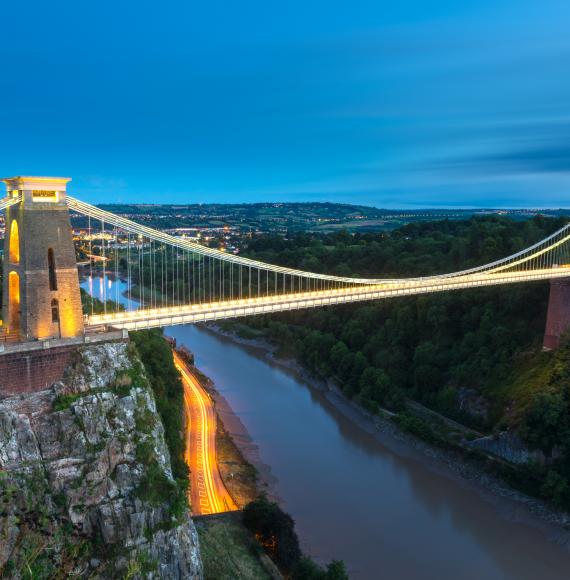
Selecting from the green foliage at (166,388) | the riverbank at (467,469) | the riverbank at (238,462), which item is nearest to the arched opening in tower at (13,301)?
the green foliage at (166,388)

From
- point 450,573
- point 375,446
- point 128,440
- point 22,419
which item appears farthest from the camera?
point 375,446

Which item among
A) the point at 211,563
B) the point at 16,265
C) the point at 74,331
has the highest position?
the point at 16,265

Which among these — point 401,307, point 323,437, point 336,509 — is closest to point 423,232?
point 401,307

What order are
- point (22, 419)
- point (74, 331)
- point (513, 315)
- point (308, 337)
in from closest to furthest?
1. point (22, 419)
2. point (74, 331)
3. point (513, 315)
4. point (308, 337)

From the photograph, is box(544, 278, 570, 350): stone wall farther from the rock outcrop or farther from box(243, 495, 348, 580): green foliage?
box(243, 495, 348, 580): green foliage

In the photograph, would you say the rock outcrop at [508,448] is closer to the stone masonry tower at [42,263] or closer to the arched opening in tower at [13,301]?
the stone masonry tower at [42,263]

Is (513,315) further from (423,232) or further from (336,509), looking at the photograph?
(423,232)
